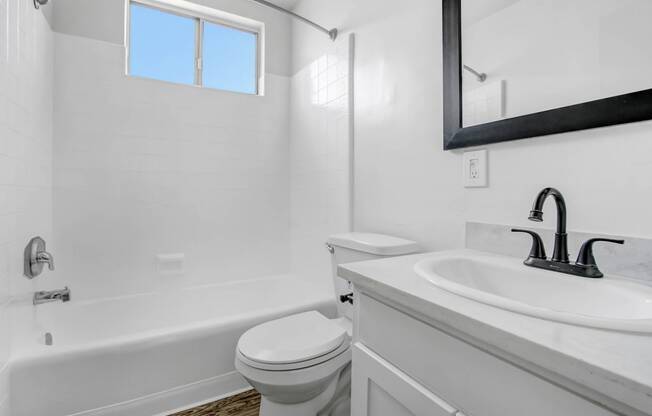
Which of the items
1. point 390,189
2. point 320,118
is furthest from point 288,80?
point 390,189

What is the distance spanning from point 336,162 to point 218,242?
1064mm

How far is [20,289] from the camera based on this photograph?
1.34 metres

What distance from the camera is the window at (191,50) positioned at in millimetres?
2146

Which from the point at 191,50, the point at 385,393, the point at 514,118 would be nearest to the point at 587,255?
the point at 514,118

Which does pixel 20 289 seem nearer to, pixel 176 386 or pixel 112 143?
pixel 176 386

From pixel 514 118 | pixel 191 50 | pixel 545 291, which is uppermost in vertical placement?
pixel 191 50

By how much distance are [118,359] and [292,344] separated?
77 cm

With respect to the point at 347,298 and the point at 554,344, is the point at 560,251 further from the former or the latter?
the point at 347,298

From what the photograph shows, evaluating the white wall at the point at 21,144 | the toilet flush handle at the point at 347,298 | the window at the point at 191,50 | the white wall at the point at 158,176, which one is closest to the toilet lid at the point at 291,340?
the toilet flush handle at the point at 347,298

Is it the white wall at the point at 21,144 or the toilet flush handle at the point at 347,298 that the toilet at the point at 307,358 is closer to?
the toilet flush handle at the point at 347,298

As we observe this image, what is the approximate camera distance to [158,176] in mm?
2129

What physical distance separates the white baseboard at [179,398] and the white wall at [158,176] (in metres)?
0.83

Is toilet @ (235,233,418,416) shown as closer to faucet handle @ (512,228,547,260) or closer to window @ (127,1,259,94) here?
faucet handle @ (512,228,547,260)

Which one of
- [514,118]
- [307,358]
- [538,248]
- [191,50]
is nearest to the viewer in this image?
[538,248]
